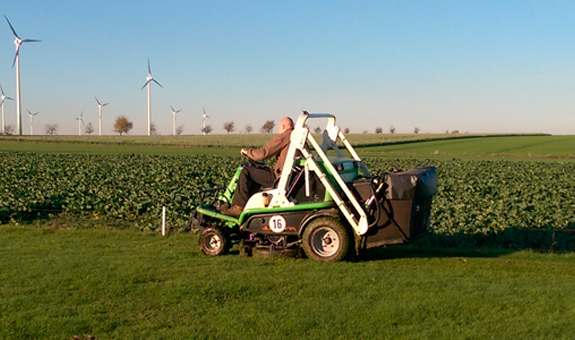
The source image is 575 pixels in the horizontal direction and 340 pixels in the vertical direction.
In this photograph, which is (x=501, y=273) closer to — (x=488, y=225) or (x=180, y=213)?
(x=488, y=225)

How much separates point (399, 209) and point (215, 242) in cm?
323

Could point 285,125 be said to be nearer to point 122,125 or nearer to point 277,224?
point 277,224

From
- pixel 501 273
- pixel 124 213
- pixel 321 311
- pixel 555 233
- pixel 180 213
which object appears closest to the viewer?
pixel 321 311

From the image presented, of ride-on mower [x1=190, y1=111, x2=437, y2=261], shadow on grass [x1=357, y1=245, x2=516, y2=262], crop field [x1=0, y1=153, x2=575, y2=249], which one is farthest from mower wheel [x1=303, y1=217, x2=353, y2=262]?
crop field [x1=0, y1=153, x2=575, y2=249]

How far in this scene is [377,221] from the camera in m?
9.29

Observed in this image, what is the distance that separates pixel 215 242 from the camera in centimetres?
1059

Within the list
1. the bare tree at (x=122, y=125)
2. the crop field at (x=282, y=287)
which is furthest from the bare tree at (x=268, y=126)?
the crop field at (x=282, y=287)

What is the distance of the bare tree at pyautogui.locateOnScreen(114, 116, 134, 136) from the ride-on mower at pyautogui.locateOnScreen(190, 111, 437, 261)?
→ 183438 millimetres

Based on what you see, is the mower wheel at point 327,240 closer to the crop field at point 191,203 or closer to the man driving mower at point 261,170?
the man driving mower at point 261,170

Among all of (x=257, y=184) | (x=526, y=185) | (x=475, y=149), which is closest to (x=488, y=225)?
(x=257, y=184)

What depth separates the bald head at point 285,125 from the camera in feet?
32.4

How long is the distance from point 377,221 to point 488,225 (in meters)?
6.92

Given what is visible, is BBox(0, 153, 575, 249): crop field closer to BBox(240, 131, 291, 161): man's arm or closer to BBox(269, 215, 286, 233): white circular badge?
BBox(269, 215, 286, 233): white circular badge

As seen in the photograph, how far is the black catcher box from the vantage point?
29.9ft
